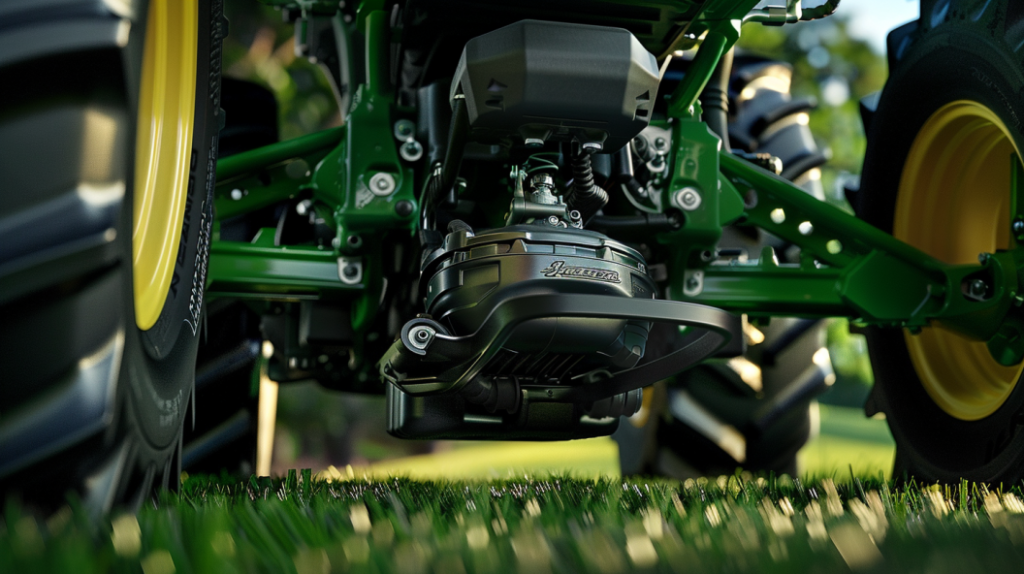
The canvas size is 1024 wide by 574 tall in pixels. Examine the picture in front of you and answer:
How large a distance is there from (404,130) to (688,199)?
61cm

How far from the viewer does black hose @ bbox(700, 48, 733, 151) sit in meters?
2.17

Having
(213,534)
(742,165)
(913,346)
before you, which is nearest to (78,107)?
(213,534)

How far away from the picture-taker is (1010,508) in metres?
1.24

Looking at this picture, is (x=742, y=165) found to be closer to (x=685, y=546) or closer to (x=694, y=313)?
(x=694, y=313)

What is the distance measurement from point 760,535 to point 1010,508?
1.78 ft

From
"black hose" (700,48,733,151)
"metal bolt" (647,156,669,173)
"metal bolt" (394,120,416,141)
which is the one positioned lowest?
"metal bolt" (647,156,669,173)

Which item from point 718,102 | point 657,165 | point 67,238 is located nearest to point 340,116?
point 718,102

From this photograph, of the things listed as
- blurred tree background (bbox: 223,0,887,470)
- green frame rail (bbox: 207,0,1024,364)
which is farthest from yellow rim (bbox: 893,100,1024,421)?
blurred tree background (bbox: 223,0,887,470)

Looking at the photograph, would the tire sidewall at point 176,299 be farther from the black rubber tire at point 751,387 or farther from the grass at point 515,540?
the black rubber tire at point 751,387

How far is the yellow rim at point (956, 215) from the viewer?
192 centimetres

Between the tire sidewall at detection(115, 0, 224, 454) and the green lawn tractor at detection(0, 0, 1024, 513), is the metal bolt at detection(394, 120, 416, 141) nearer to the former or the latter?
the green lawn tractor at detection(0, 0, 1024, 513)

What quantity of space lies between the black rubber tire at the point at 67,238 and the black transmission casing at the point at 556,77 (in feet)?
1.94

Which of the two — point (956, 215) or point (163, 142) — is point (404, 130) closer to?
point (163, 142)

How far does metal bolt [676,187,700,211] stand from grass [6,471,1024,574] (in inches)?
29.9
